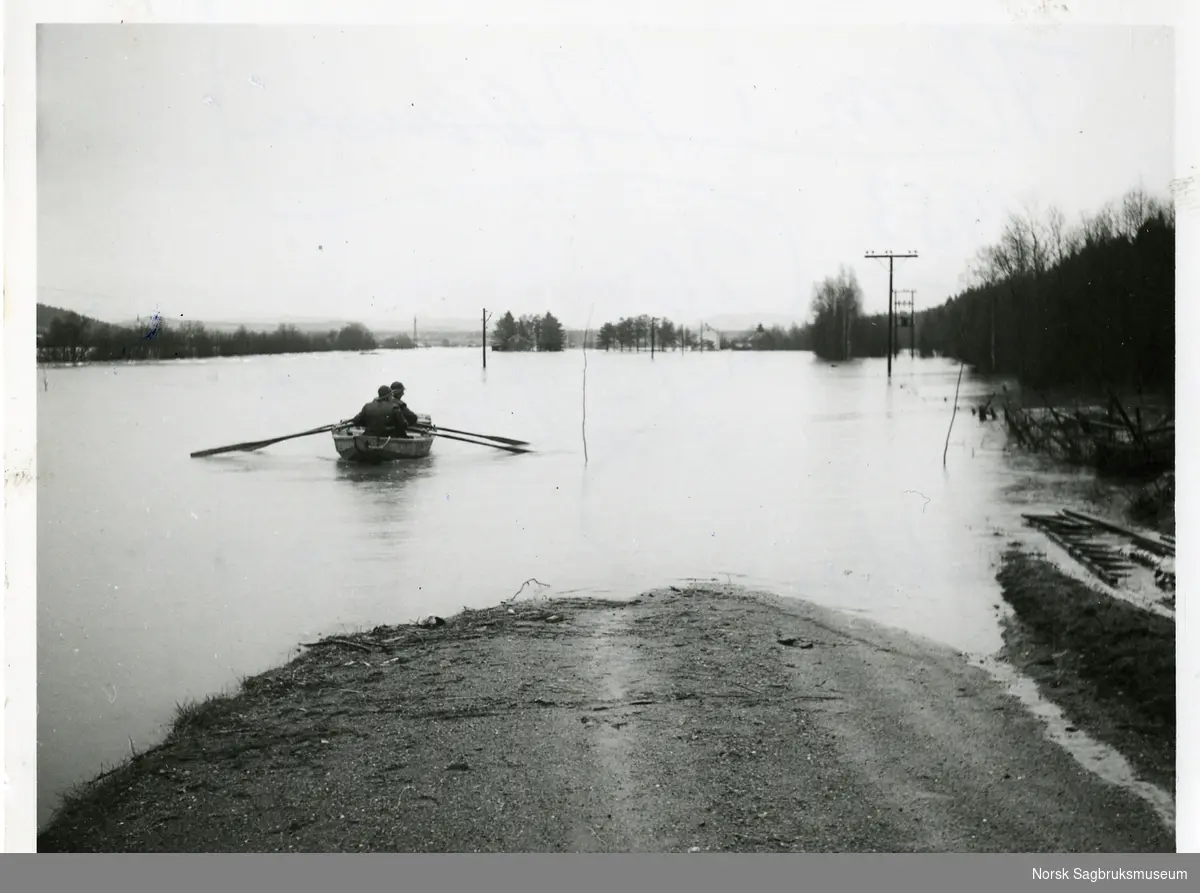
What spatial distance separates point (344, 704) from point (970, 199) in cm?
259

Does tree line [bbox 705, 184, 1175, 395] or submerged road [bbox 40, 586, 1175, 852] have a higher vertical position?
tree line [bbox 705, 184, 1175, 395]

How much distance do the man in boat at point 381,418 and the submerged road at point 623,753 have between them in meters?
0.67

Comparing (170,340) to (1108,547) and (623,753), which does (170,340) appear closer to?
(623,753)

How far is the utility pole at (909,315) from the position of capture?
303cm

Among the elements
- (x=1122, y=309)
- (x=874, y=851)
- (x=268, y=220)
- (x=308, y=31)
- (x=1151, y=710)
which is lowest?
(x=874, y=851)

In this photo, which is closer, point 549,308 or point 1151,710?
point 1151,710

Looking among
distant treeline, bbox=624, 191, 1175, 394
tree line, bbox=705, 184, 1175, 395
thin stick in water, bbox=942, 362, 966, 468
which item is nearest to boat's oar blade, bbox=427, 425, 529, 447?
distant treeline, bbox=624, 191, 1175, 394

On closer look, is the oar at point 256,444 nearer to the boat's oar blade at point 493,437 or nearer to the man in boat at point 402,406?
the man in boat at point 402,406

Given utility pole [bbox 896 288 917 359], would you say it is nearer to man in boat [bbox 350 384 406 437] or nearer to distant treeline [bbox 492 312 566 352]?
distant treeline [bbox 492 312 566 352]

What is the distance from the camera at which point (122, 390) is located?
2908 millimetres

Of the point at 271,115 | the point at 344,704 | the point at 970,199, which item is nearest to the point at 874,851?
the point at 344,704

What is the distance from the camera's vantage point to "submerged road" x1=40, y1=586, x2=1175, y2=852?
2.67 meters

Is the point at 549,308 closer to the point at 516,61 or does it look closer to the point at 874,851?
the point at 516,61

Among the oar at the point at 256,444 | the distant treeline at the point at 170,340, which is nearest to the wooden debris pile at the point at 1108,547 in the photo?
the distant treeline at the point at 170,340
